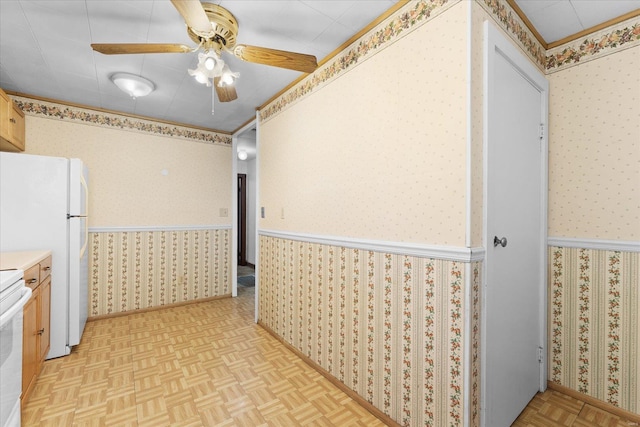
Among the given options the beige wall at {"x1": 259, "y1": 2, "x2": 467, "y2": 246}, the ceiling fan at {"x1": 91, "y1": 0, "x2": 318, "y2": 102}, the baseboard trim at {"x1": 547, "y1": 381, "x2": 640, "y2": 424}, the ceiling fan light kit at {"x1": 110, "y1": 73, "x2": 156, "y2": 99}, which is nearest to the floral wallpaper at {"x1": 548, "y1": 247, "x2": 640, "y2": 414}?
the baseboard trim at {"x1": 547, "y1": 381, "x2": 640, "y2": 424}

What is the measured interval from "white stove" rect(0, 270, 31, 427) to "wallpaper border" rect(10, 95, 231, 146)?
2.46m

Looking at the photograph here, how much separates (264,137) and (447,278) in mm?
2355

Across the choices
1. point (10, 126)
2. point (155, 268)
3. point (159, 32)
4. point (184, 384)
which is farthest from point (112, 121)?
point (184, 384)

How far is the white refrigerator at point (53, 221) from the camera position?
2.21 meters

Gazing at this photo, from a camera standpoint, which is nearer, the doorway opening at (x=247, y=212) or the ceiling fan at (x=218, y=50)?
the ceiling fan at (x=218, y=50)

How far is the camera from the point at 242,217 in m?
6.28

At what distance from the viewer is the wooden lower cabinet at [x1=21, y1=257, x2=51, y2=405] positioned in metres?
1.74

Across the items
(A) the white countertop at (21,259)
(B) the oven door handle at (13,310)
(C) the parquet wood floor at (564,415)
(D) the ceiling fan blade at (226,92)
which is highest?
(D) the ceiling fan blade at (226,92)

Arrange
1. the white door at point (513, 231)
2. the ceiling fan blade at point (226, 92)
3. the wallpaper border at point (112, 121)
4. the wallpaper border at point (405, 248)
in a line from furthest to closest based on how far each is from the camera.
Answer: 1. the wallpaper border at point (112, 121)
2. the ceiling fan blade at point (226, 92)
3. the white door at point (513, 231)
4. the wallpaper border at point (405, 248)

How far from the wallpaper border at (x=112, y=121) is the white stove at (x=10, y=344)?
2465mm

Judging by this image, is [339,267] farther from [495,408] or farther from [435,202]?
[495,408]

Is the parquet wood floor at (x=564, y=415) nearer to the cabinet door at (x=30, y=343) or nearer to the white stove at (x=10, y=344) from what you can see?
the white stove at (x=10, y=344)

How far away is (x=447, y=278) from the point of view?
1396 mm

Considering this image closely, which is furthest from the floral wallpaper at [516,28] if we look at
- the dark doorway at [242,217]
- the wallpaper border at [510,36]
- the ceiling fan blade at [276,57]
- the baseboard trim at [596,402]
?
the dark doorway at [242,217]
